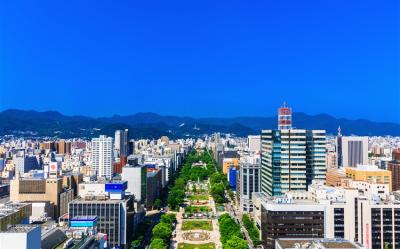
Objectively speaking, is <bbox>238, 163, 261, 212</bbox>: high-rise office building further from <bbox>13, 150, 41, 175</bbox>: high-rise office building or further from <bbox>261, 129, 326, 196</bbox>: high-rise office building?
<bbox>13, 150, 41, 175</bbox>: high-rise office building

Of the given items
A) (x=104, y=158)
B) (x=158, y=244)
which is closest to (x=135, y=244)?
(x=158, y=244)

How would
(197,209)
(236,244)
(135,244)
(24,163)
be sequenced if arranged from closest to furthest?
(236,244) → (135,244) → (197,209) → (24,163)

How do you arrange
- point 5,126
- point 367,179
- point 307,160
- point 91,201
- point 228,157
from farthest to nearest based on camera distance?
point 5,126
point 228,157
point 367,179
point 307,160
point 91,201

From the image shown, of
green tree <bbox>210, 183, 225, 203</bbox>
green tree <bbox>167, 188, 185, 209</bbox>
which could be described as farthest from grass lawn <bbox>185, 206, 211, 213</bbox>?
green tree <bbox>210, 183, 225, 203</bbox>

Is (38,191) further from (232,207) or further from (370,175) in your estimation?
(370,175)

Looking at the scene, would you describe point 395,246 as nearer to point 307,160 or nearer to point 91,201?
point 307,160

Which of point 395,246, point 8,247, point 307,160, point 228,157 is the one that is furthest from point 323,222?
point 228,157
